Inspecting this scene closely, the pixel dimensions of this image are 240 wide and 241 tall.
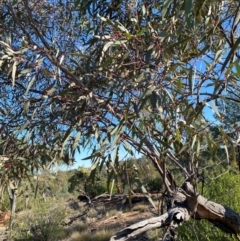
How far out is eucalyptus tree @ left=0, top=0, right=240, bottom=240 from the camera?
211 cm

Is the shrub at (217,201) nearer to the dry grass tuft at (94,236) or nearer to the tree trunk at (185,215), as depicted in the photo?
the tree trunk at (185,215)

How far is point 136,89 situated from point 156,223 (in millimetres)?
1171

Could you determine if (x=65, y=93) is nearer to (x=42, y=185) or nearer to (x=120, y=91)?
(x=120, y=91)

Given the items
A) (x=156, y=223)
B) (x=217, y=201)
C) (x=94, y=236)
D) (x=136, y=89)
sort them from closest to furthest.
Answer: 1. (x=136, y=89)
2. (x=156, y=223)
3. (x=217, y=201)
4. (x=94, y=236)

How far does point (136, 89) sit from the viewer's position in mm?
2168

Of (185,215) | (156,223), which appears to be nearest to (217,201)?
(185,215)

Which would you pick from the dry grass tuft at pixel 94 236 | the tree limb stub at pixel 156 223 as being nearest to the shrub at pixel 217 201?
the tree limb stub at pixel 156 223

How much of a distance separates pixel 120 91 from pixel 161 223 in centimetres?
120

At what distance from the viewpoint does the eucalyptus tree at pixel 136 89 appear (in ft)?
6.91

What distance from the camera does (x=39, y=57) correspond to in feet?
8.61

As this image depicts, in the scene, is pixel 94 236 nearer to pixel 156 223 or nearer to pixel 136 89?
pixel 156 223

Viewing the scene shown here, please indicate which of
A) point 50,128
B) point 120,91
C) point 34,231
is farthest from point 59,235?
point 120,91

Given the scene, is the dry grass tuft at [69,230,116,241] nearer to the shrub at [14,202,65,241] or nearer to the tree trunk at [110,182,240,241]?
the shrub at [14,202,65,241]

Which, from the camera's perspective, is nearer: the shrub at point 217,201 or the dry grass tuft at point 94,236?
the shrub at point 217,201
